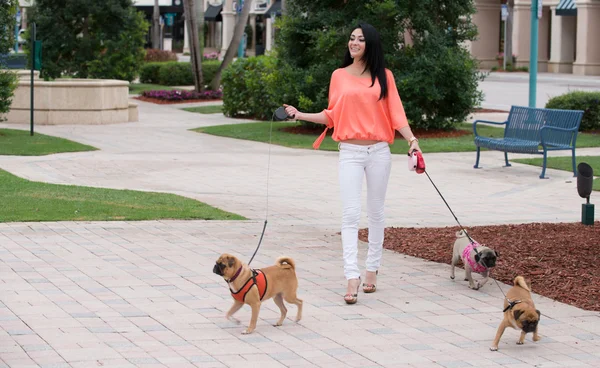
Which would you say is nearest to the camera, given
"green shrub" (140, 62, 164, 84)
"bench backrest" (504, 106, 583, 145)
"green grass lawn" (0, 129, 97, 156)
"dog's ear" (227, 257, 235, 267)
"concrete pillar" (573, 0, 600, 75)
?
"dog's ear" (227, 257, 235, 267)

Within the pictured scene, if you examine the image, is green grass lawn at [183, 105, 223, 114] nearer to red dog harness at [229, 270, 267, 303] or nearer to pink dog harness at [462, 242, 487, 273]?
pink dog harness at [462, 242, 487, 273]

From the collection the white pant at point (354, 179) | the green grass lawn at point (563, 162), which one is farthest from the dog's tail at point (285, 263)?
the green grass lawn at point (563, 162)

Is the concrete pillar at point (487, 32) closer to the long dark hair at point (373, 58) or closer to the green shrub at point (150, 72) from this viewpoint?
the green shrub at point (150, 72)

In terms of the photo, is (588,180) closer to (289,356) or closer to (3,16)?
(289,356)

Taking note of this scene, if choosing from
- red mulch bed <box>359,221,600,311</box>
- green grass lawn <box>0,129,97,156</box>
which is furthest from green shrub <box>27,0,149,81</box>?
red mulch bed <box>359,221,600,311</box>

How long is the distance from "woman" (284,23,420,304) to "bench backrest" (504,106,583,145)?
355 inches

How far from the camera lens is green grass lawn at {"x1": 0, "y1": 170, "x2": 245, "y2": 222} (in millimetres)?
10734

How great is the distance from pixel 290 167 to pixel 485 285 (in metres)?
8.44

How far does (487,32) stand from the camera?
57.0 m

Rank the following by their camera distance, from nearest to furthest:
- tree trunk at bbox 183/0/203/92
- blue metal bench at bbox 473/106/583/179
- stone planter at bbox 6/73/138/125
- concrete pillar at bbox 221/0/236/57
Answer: blue metal bench at bbox 473/106/583/179 < stone planter at bbox 6/73/138/125 < tree trunk at bbox 183/0/203/92 < concrete pillar at bbox 221/0/236/57

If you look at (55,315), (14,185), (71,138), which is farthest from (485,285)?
(71,138)

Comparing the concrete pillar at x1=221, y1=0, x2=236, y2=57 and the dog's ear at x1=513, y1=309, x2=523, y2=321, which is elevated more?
the concrete pillar at x1=221, y1=0, x2=236, y2=57

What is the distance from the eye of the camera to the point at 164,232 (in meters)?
9.91

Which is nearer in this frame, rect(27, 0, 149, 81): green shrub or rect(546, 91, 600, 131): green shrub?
rect(546, 91, 600, 131): green shrub
